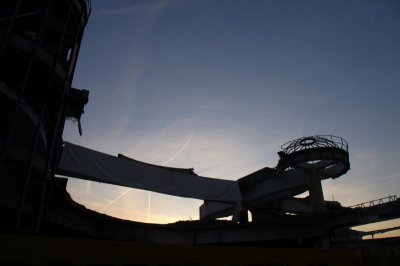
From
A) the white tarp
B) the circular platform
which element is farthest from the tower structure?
the circular platform

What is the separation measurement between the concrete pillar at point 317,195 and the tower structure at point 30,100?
2196 centimetres

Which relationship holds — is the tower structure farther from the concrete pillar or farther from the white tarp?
the concrete pillar

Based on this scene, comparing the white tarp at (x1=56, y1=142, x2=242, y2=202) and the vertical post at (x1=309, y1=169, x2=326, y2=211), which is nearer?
the white tarp at (x1=56, y1=142, x2=242, y2=202)

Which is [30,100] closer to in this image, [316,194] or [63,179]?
[63,179]

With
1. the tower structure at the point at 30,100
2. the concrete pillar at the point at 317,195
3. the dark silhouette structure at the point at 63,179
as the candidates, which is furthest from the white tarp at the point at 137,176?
the concrete pillar at the point at 317,195

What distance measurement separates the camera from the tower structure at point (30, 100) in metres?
12.6

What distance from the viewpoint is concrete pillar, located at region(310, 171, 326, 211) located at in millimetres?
27922

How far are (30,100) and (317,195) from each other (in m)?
25.0

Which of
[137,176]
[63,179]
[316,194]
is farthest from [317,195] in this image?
[63,179]

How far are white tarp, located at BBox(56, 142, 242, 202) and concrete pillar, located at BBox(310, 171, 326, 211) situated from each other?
7436 mm

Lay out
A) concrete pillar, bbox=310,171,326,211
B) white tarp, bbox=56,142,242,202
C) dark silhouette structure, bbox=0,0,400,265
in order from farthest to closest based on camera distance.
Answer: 1. concrete pillar, bbox=310,171,326,211
2. white tarp, bbox=56,142,242,202
3. dark silhouette structure, bbox=0,0,400,265

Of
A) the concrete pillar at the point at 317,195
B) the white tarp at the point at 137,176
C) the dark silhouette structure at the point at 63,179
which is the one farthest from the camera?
the concrete pillar at the point at 317,195

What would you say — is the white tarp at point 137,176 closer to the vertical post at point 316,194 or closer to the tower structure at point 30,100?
the tower structure at point 30,100

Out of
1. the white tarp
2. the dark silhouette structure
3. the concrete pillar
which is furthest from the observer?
the concrete pillar
